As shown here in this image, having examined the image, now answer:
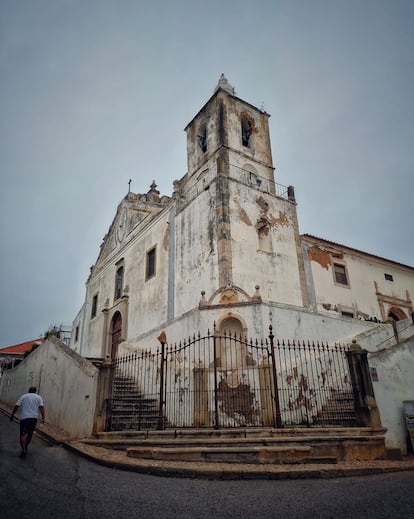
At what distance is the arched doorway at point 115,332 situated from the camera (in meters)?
20.7

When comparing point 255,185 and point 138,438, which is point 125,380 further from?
point 255,185

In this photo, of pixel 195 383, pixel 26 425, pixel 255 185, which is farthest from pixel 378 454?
pixel 255 185

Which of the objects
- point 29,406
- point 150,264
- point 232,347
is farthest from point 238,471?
point 150,264

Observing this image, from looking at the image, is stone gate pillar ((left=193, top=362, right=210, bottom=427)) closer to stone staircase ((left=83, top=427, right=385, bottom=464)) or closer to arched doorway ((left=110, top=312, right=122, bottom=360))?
stone staircase ((left=83, top=427, right=385, bottom=464))

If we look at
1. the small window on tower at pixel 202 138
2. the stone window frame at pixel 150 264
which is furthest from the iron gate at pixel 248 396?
the small window on tower at pixel 202 138

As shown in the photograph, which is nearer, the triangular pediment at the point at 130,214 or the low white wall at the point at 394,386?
the low white wall at the point at 394,386

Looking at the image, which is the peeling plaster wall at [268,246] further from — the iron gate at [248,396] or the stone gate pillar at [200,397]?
the stone gate pillar at [200,397]

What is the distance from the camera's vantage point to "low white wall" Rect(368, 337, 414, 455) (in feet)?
29.6

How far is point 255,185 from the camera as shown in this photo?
18078 mm

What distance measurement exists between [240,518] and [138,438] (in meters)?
4.78

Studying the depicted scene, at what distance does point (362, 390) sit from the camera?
8984 millimetres

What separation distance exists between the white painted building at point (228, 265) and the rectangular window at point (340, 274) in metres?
0.07

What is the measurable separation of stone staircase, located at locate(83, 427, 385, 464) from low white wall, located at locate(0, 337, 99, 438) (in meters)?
1.14

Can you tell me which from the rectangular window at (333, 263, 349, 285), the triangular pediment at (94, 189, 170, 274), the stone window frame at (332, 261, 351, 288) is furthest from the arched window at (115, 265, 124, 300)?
the rectangular window at (333, 263, 349, 285)
